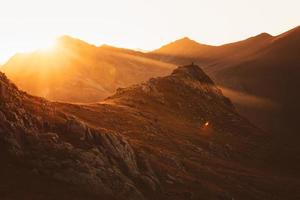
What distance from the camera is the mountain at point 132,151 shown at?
38750 millimetres

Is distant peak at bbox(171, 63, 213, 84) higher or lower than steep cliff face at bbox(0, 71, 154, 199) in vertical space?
higher

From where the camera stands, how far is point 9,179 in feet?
119

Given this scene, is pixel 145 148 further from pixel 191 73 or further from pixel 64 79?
pixel 64 79

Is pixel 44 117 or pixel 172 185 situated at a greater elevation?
pixel 44 117

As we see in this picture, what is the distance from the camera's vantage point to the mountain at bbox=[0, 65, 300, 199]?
3875 centimetres

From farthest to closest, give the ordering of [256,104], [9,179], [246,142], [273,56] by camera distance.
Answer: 1. [273,56]
2. [256,104]
3. [246,142]
4. [9,179]

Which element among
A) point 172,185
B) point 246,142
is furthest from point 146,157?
point 246,142

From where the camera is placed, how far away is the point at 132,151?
4725 cm

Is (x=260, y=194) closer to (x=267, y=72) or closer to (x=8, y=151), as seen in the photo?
(x=8, y=151)

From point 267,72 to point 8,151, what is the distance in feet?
479

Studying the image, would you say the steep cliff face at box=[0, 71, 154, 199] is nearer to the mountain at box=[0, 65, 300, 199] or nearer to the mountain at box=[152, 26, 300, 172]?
the mountain at box=[0, 65, 300, 199]

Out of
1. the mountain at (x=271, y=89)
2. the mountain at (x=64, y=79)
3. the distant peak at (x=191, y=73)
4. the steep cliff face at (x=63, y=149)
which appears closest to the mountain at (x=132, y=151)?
the steep cliff face at (x=63, y=149)

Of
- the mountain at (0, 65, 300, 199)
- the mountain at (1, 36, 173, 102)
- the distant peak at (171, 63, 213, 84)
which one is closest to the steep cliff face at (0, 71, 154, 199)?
the mountain at (0, 65, 300, 199)

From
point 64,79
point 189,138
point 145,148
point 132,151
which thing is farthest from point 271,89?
point 132,151
